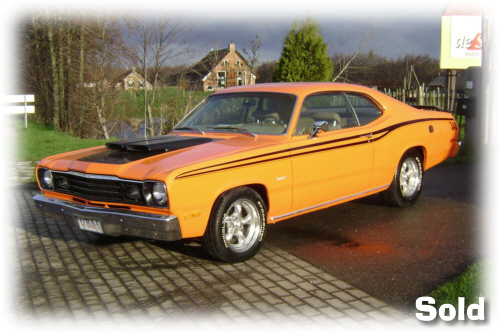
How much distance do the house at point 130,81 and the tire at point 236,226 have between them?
42.8 feet

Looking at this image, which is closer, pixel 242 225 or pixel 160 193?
pixel 160 193

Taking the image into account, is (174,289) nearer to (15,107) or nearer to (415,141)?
(415,141)

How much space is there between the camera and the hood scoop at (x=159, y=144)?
5312 mm

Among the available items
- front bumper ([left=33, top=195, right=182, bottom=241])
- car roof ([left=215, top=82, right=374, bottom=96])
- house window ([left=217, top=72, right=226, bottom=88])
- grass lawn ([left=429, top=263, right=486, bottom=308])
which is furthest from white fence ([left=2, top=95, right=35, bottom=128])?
grass lawn ([left=429, top=263, right=486, bottom=308])

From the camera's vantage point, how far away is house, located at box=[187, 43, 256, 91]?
17094 mm

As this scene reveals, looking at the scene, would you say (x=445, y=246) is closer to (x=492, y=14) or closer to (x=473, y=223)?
(x=473, y=223)

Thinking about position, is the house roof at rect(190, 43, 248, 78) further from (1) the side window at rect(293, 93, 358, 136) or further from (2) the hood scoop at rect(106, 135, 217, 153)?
(2) the hood scoop at rect(106, 135, 217, 153)

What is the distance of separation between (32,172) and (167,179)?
730 centimetres

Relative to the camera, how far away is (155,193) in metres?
4.66

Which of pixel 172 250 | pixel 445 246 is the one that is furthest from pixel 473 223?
pixel 172 250

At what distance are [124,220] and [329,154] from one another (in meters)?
2.42

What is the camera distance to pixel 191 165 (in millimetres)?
4703

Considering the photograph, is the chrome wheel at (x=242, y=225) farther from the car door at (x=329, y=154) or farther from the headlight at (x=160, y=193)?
the headlight at (x=160, y=193)

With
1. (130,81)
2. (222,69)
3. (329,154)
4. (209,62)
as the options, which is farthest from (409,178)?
(130,81)
